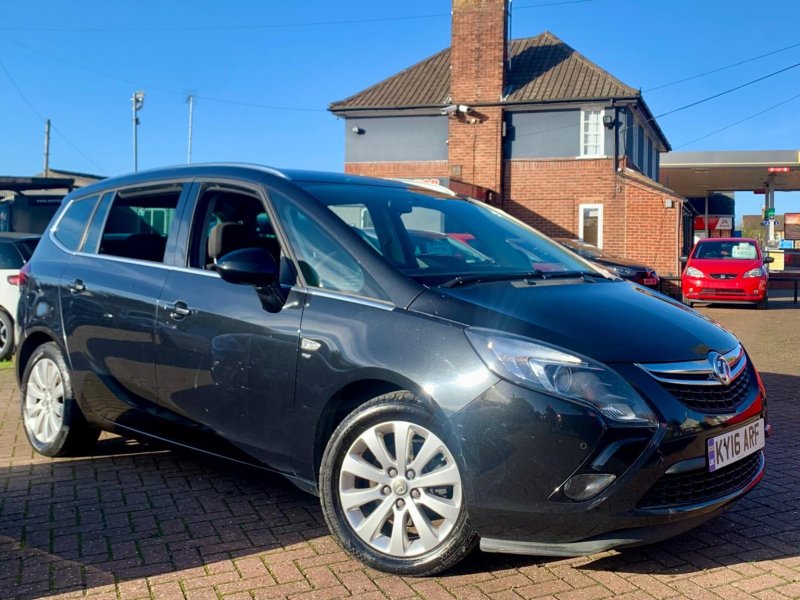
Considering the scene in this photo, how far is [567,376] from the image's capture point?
3125 millimetres

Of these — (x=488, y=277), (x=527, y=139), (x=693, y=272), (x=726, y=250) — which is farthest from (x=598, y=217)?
(x=488, y=277)

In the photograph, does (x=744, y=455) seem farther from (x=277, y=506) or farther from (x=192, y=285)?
(x=192, y=285)

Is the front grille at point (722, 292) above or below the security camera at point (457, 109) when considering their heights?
below

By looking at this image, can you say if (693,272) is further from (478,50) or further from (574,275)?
(574,275)

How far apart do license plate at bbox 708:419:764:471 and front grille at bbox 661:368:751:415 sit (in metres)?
0.11

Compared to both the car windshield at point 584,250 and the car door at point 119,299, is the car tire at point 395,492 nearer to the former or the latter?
the car door at point 119,299

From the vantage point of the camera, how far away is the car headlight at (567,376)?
309 cm

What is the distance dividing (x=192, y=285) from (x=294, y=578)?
1643 mm

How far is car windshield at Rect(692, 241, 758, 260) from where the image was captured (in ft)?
65.3

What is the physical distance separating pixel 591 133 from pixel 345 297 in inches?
966


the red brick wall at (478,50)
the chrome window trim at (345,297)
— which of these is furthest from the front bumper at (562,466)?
the red brick wall at (478,50)

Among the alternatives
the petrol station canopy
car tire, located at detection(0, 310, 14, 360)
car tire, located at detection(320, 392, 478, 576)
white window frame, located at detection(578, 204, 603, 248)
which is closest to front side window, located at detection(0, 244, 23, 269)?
car tire, located at detection(0, 310, 14, 360)

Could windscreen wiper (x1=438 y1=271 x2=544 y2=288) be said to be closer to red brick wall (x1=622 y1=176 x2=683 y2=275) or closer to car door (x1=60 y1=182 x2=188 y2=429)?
car door (x1=60 y1=182 x2=188 y2=429)

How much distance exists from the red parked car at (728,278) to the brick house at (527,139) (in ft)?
20.9
